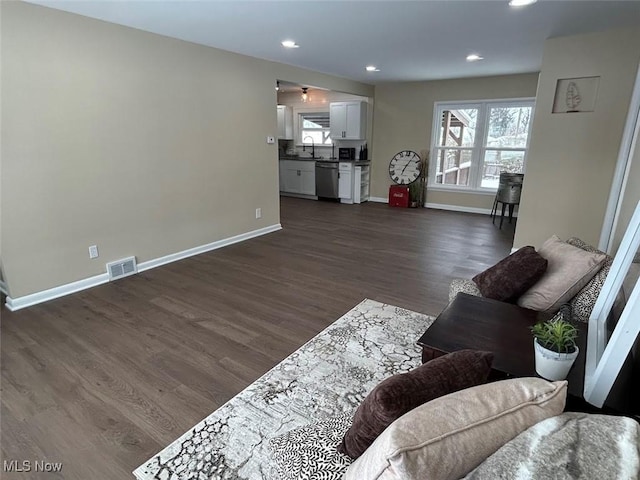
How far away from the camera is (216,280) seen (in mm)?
3578

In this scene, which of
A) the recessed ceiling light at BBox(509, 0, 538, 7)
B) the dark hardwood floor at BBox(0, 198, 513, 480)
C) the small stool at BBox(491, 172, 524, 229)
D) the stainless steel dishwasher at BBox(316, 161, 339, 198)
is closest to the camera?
the dark hardwood floor at BBox(0, 198, 513, 480)

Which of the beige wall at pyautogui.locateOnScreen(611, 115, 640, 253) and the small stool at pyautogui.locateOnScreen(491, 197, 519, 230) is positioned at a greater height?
the beige wall at pyautogui.locateOnScreen(611, 115, 640, 253)

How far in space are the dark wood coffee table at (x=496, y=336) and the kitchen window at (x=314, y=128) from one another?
6.88 meters

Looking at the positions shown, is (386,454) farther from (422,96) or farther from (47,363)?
(422,96)

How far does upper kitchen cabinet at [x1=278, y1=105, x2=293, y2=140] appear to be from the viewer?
27.4 feet

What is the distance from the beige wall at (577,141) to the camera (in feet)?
11.1

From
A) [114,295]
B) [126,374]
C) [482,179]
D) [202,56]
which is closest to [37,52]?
[202,56]

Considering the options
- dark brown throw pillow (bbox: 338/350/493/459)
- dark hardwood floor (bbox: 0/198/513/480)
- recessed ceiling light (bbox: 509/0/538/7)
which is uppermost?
recessed ceiling light (bbox: 509/0/538/7)

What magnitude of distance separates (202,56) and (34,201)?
7.34 feet

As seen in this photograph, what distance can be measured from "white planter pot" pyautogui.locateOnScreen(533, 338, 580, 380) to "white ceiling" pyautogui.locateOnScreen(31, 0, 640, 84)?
2.55 m

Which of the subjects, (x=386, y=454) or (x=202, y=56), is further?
(x=202, y=56)

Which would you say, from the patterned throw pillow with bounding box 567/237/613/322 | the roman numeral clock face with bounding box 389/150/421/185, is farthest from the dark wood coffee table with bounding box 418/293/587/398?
the roman numeral clock face with bounding box 389/150/421/185

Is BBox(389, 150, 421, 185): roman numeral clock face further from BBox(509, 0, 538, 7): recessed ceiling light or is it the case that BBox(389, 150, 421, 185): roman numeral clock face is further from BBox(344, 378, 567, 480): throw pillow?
BBox(344, 378, 567, 480): throw pillow

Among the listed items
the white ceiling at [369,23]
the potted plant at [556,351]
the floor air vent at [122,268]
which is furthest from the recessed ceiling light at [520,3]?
the floor air vent at [122,268]
